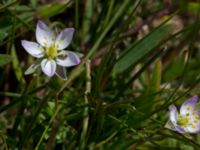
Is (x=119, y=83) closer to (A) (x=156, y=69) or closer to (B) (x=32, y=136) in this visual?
(A) (x=156, y=69)

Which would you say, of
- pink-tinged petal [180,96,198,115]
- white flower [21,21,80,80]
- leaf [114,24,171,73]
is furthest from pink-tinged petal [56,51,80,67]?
pink-tinged petal [180,96,198,115]

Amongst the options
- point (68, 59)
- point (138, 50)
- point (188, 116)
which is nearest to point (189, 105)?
point (188, 116)

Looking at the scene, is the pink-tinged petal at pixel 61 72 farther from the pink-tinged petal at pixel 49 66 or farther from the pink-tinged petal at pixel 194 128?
the pink-tinged petal at pixel 194 128

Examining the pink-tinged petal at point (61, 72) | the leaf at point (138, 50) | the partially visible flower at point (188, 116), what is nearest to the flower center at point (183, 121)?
the partially visible flower at point (188, 116)

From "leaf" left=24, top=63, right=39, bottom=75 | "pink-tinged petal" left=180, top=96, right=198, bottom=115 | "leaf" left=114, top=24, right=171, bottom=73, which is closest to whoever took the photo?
"leaf" left=24, top=63, right=39, bottom=75

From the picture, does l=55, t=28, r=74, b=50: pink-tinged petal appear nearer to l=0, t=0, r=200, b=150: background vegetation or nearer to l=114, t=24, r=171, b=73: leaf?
l=0, t=0, r=200, b=150: background vegetation

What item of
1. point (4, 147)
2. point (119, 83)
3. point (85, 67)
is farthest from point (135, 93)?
point (4, 147)
